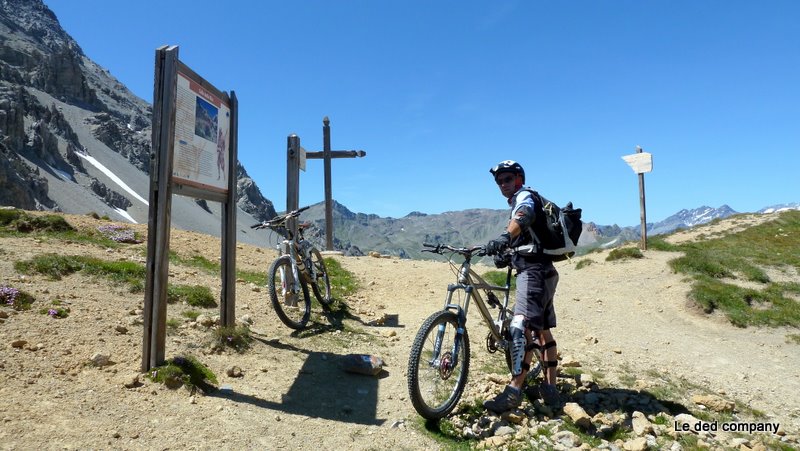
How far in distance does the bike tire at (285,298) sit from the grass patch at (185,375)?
2.22 meters

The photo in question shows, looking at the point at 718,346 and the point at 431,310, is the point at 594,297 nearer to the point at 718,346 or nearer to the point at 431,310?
the point at 718,346

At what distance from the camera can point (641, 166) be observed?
58.2ft

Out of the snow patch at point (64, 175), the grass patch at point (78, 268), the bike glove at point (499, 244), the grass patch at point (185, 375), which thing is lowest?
the grass patch at point (185, 375)

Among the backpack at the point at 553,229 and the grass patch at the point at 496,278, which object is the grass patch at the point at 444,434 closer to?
the backpack at the point at 553,229

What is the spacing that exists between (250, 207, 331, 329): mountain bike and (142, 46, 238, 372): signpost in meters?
1.77

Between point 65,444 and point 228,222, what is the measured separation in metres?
3.67

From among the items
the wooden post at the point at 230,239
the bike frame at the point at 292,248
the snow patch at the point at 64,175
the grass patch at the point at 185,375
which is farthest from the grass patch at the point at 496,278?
the snow patch at the point at 64,175

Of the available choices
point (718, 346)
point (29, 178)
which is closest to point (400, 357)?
point (718, 346)

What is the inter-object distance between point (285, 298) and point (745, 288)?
10.7 meters

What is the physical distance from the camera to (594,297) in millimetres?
12438

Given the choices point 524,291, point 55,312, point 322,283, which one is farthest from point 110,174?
point 524,291

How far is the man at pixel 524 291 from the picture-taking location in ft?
17.1

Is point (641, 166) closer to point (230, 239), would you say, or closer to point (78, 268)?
point (230, 239)

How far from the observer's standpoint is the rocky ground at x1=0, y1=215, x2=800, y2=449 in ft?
14.4
